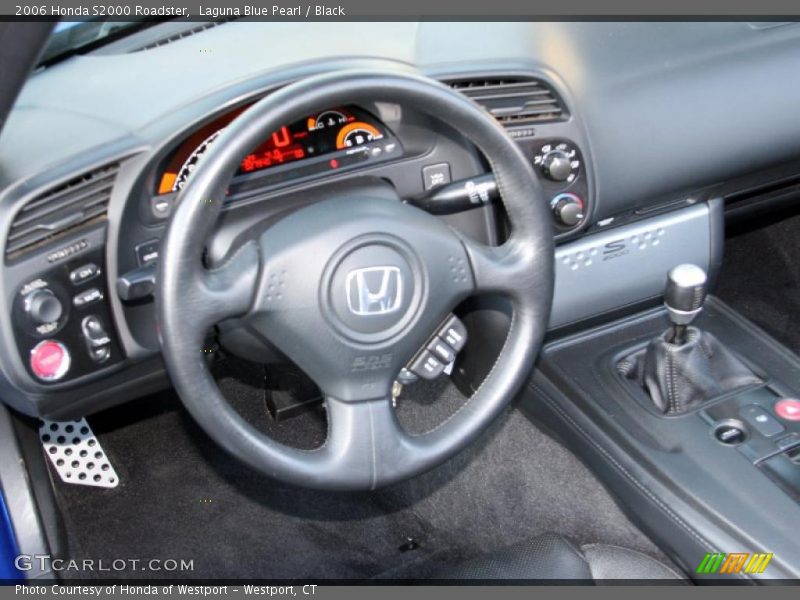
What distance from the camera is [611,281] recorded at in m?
1.89

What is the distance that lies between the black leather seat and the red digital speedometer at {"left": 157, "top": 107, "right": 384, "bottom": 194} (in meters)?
0.72

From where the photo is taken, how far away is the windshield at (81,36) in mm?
1551

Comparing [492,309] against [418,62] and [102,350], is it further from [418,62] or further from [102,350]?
[102,350]

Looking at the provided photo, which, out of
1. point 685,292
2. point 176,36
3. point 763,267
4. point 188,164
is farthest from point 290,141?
point 763,267

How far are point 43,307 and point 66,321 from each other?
5 centimetres

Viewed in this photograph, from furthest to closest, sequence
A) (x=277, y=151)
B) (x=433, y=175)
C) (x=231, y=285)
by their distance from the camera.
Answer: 1. (x=433, y=175)
2. (x=277, y=151)
3. (x=231, y=285)

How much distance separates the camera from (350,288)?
127cm

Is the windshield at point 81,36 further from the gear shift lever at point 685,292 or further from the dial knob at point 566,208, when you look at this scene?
the gear shift lever at point 685,292

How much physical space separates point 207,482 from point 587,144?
1072 millimetres

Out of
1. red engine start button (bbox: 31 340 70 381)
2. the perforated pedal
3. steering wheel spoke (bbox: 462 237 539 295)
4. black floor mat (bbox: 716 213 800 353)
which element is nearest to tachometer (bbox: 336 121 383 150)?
steering wheel spoke (bbox: 462 237 539 295)

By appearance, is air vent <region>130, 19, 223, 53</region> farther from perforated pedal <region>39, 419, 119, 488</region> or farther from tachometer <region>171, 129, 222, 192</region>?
perforated pedal <region>39, 419, 119, 488</region>

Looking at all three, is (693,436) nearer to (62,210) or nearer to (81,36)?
(62,210)

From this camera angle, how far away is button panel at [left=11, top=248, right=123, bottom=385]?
1318 mm

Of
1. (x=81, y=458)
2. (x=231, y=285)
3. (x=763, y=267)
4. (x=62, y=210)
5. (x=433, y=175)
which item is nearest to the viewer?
(x=231, y=285)
